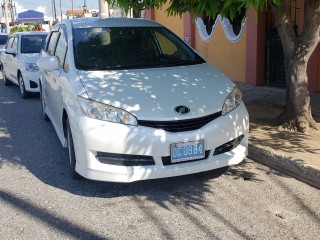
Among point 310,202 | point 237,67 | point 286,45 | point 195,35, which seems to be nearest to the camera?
point 310,202

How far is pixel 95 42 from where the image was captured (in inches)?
200

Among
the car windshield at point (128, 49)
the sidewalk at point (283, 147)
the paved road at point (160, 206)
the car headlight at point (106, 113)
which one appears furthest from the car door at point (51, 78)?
the sidewalk at point (283, 147)

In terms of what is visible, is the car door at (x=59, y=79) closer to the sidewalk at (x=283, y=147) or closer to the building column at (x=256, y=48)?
the sidewalk at (x=283, y=147)

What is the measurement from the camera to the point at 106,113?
3879 mm

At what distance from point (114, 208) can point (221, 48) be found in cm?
740

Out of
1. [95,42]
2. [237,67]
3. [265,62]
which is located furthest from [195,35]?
[95,42]

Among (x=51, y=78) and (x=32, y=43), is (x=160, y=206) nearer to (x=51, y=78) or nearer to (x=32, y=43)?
(x=51, y=78)

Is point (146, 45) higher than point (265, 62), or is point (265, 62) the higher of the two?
point (146, 45)

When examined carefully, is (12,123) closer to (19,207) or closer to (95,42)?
(95,42)

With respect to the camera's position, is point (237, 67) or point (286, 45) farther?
point (237, 67)

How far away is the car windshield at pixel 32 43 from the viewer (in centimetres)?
1012

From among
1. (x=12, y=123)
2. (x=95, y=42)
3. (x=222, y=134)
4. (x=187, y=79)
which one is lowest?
(x=12, y=123)

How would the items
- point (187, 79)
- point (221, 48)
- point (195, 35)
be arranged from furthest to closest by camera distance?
1. point (195, 35)
2. point (221, 48)
3. point (187, 79)

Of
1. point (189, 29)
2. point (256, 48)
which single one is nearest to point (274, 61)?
point (256, 48)
